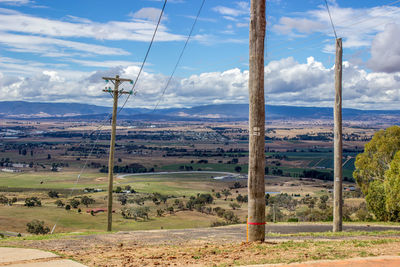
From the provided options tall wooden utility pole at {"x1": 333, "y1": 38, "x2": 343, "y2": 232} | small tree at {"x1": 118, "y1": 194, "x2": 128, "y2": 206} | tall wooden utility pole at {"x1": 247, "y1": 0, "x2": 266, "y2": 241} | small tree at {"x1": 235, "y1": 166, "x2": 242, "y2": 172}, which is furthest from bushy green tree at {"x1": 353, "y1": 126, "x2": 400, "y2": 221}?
small tree at {"x1": 235, "y1": 166, "x2": 242, "y2": 172}

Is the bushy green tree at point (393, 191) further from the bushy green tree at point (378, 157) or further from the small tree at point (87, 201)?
the small tree at point (87, 201)

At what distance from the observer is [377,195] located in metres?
32.6

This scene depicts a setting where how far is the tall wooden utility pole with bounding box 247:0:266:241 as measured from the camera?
11.4 meters

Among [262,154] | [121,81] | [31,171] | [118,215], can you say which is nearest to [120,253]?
[262,154]

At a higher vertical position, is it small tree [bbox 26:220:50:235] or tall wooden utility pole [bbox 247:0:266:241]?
tall wooden utility pole [bbox 247:0:266:241]

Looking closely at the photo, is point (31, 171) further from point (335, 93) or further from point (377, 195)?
point (335, 93)

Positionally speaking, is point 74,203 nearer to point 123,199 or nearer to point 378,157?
point 123,199

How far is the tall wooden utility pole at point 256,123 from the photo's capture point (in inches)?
449

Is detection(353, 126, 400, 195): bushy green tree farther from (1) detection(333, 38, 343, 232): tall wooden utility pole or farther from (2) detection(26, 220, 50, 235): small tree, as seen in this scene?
(2) detection(26, 220, 50, 235): small tree

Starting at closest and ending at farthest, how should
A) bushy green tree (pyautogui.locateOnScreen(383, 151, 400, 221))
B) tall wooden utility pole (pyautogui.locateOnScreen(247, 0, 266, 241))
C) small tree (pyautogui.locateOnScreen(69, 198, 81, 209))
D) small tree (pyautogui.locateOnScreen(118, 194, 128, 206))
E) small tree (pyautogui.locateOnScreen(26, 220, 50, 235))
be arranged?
tall wooden utility pole (pyautogui.locateOnScreen(247, 0, 266, 241)) < bushy green tree (pyautogui.locateOnScreen(383, 151, 400, 221)) < small tree (pyautogui.locateOnScreen(26, 220, 50, 235)) < small tree (pyautogui.locateOnScreen(69, 198, 81, 209)) < small tree (pyautogui.locateOnScreen(118, 194, 128, 206))

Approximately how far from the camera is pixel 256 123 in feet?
37.8

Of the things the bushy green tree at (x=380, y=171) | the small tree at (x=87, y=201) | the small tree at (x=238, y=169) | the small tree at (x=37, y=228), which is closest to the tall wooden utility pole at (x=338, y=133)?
the bushy green tree at (x=380, y=171)

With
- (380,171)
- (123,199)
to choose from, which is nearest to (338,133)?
(380,171)

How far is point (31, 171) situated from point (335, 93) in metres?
111
